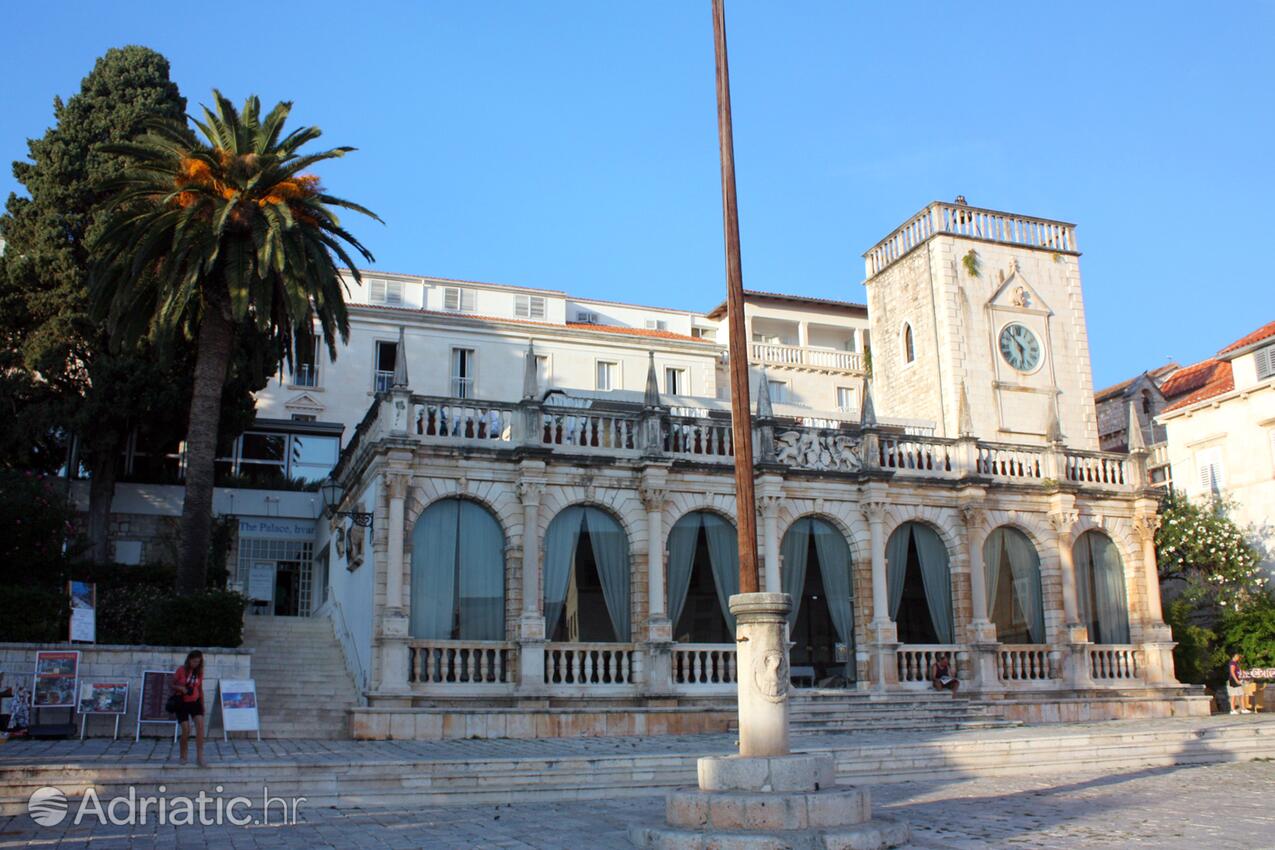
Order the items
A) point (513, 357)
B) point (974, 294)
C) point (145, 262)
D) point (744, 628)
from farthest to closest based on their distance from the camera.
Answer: point (513, 357), point (974, 294), point (145, 262), point (744, 628)

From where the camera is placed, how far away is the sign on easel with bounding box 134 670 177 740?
63.4 feet

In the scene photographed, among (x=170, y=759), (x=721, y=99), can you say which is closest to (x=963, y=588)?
(x=721, y=99)

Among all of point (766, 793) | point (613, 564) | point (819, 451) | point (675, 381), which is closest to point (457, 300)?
point (675, 381)

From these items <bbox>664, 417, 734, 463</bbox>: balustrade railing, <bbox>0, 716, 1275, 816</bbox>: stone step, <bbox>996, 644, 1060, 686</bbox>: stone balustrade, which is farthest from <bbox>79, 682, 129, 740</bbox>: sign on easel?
<bbox>996, 644, 1060, 686</bbox>: stone balustrade

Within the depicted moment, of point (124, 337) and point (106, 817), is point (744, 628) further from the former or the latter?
point (124, 337)

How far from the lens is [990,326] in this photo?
36.4m

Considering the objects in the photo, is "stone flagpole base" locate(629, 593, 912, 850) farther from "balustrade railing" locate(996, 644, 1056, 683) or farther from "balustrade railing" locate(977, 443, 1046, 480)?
"balustrade railing" locate(977, 443, 1046, 480)

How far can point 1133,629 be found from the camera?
28969 mm

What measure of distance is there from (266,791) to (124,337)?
14984 mm

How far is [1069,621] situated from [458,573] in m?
15.5

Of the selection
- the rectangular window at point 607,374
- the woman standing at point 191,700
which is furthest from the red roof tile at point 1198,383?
the woman standing at point 191,700

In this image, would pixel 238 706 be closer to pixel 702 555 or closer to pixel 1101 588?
pixel 702 555

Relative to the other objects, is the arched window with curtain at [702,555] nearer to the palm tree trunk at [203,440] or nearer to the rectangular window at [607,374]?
the palm tree trunk at [203,440]

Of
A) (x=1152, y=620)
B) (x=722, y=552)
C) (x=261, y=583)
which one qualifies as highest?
A: (x=261, y=583)
